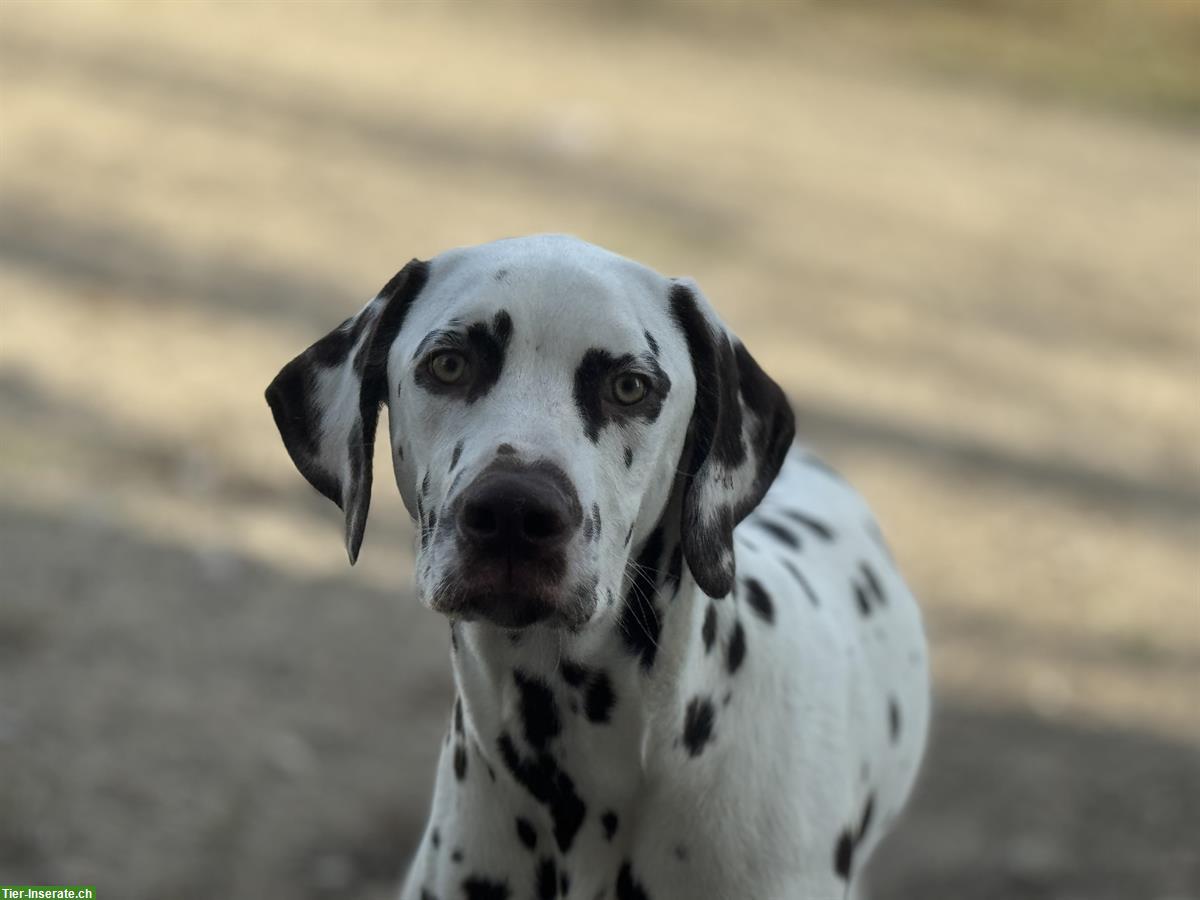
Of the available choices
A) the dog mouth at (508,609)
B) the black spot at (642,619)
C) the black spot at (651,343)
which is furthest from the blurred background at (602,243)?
the black spot at (651,343)

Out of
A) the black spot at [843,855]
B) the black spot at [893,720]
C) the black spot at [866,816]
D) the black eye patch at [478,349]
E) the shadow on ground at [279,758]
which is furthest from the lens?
the shadow on ground at [279,758]

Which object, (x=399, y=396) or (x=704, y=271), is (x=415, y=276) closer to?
(x=399, y=396)

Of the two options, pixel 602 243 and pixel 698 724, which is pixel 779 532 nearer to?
pixel 698 724

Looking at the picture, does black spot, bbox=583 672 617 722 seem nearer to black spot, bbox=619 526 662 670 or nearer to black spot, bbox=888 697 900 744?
black spot, bbox=619 526 662 670

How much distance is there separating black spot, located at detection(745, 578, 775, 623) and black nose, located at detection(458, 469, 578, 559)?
0.84m

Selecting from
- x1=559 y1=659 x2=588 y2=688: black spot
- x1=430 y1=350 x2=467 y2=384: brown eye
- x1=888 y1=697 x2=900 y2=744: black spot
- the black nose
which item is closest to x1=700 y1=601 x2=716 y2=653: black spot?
x1=559 y1=659 x2=588 y2=688: black spot

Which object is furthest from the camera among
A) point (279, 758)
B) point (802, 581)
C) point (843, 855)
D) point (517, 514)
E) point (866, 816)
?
point (279, 758)

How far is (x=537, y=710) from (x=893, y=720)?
115 centimetres

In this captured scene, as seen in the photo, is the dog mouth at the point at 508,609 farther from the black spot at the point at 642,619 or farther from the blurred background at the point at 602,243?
the blurred background at the point at 602,243

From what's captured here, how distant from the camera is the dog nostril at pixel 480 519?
8.92 ft

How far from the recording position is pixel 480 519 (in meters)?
2.73

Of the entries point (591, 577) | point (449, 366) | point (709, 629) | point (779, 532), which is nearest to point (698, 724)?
point (709, 629)

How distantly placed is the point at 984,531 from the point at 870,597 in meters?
3.80

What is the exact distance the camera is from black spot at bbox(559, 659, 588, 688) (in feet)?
10.3
